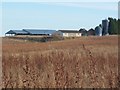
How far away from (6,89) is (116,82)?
1892 millimetres

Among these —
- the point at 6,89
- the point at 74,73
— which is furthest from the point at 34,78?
the point at 74,73

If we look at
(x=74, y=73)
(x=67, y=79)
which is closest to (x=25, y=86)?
(x=67, y=79)

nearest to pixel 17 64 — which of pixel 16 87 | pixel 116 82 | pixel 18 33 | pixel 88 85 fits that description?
pixel 16 87

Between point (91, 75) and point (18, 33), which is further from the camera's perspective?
point (18, 33)

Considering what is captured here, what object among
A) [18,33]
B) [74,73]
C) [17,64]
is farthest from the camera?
[18,33]

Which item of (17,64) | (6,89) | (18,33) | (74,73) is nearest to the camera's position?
(6,89)

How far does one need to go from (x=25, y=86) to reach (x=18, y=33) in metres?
87.6

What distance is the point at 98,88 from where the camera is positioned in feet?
16.1

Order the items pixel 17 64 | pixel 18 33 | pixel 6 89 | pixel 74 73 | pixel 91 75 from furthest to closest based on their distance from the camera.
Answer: pixel 18 33 → pixel 17 64 → pixel 74 73 → pixel 91 75 → pixel 6 89

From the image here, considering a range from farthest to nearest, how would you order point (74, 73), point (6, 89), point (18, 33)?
point (18, 33) < point (74, 73) < point (6, 89)

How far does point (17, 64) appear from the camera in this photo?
6.89m

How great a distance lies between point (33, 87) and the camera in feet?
15.5

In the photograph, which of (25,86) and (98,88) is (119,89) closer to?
(98,88)

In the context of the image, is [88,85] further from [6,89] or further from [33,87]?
[6,89]
